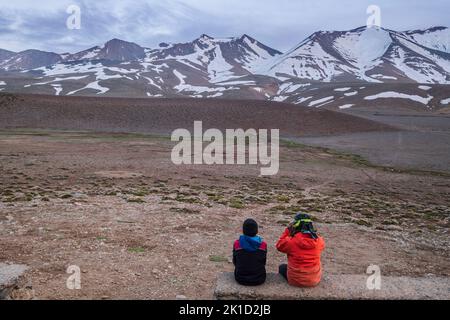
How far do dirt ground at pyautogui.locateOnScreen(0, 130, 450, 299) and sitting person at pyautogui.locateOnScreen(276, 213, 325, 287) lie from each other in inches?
75.9

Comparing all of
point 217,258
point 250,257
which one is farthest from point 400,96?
point 250,257

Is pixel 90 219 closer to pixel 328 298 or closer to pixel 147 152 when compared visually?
pixel 328 298

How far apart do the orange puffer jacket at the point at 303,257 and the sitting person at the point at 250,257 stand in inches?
15.6

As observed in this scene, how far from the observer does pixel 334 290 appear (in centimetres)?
782

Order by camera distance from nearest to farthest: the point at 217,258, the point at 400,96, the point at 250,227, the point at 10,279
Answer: the point at 10,279, the point at 250,227, the point at 217,258, the point at 400,96

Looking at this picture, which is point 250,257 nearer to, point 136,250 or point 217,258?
point 217,258

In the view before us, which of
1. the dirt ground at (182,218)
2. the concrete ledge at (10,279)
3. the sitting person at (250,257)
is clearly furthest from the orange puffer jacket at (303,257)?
the concrete ledge at (10,279)

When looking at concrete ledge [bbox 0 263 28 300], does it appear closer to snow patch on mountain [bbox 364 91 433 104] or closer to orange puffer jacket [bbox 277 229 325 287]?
orange puffer jacket [bbox 277 229 325 287]

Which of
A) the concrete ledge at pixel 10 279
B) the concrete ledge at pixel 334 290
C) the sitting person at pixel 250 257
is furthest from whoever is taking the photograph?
the sitting person at pixel 250 257

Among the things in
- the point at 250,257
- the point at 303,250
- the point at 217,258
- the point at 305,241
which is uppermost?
the point at 305,241

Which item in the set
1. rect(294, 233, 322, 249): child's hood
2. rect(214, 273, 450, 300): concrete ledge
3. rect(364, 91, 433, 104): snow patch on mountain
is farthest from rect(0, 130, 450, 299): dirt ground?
rect(364, 91, 433, 104): snow patch on mountain

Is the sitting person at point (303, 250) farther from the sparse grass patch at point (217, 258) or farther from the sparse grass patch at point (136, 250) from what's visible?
the sparse grass patch at point (136, 250)

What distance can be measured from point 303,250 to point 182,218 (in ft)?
24.9

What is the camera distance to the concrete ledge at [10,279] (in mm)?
7396
